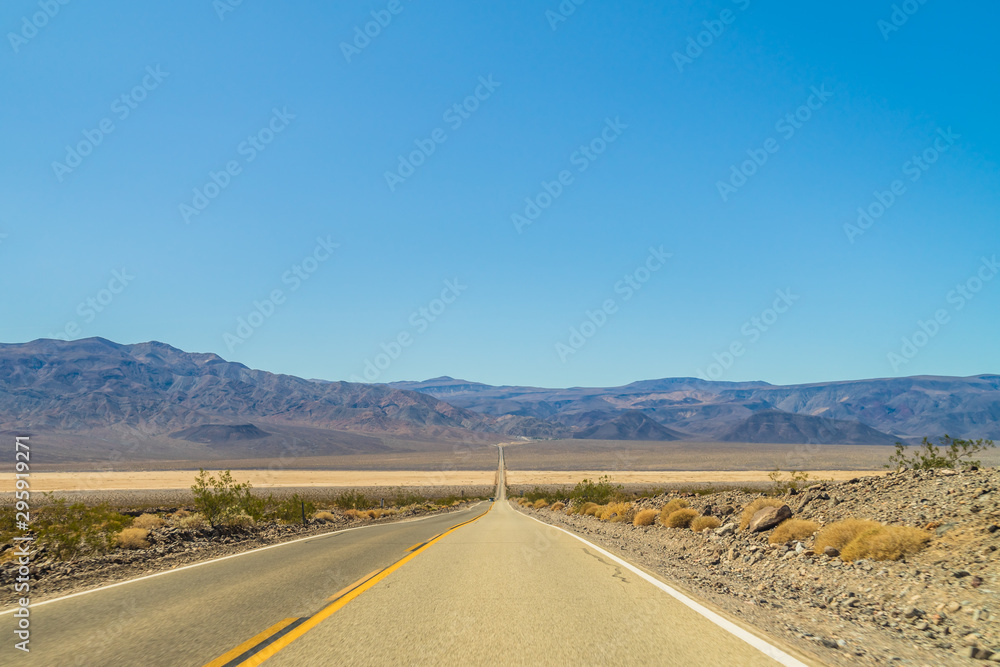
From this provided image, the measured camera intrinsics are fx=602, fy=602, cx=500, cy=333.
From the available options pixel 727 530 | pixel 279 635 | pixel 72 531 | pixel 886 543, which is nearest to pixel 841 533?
pixel 886 543

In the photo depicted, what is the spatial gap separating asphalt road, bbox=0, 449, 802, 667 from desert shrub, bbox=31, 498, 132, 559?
449 cm

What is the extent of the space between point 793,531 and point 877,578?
3.61m

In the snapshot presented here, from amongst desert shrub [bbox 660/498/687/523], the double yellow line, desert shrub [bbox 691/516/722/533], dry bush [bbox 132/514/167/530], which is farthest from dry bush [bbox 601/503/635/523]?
the double yellow line

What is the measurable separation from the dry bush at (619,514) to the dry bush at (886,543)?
1512cm

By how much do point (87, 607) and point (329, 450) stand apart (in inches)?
7589

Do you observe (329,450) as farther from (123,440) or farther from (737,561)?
(737,561)

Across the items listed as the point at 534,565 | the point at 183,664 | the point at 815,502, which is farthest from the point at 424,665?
the point at 815,502

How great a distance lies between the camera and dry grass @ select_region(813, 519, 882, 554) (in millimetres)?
10469

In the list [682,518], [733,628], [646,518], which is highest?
[733,628]

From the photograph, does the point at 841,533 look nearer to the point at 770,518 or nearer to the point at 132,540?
the point at 770,518

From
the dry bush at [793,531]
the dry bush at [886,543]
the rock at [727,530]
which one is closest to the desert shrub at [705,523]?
the rock at [727,530]

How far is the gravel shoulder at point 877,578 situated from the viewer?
635 centimetres

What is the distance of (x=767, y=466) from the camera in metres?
132

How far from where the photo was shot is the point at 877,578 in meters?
8.78
